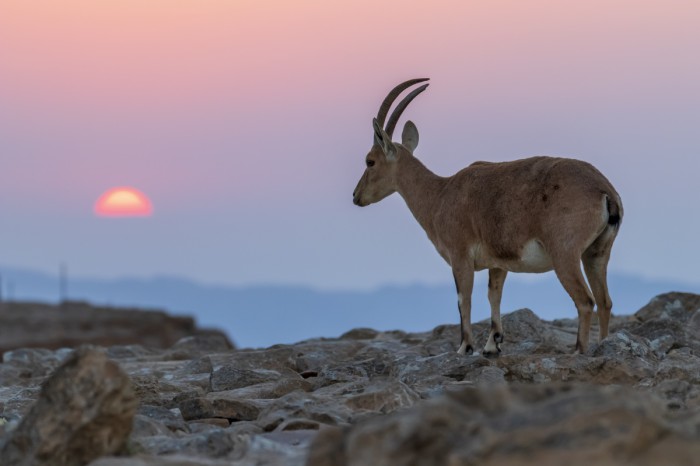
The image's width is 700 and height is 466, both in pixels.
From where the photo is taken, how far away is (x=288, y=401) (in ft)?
30.5

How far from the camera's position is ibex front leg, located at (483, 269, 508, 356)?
13.1 meters

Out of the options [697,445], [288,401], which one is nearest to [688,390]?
[288,401]

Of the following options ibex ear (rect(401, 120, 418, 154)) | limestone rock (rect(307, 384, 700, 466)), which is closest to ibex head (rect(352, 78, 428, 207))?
ibex ear (rect(401, 120, 418, 154))

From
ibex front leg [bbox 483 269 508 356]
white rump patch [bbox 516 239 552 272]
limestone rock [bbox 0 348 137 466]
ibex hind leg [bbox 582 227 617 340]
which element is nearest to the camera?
limestone rock [bbox 0 348 137 466]

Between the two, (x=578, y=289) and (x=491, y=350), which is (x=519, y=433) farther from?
(x=491, y=350)

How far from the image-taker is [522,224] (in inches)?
480

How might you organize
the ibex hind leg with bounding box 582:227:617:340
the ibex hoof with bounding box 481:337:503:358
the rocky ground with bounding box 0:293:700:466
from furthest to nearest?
the ibex hoof with bounding box 481:337:503:358, the ibex hind leg with bounding box 582:227:617:340, the rocky ground with bounding box 0:293:700:466

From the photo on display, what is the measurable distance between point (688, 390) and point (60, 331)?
141 ft

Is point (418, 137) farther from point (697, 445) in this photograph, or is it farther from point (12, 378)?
point (697, 445)

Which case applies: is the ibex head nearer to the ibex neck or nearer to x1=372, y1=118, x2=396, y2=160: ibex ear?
x1=372, y1=118, x2=396, y2=160: ibex ear

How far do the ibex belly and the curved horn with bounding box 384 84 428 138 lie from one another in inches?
102

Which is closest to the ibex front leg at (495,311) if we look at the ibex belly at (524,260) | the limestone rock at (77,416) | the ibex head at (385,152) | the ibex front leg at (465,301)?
the ibex front leg at (465,301)

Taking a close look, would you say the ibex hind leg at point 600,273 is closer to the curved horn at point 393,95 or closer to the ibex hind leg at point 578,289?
the ibex hind leg at point 578,289

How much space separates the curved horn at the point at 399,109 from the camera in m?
14.9
